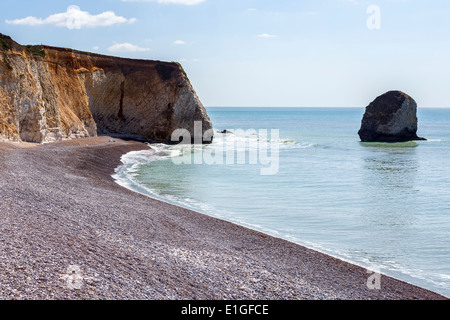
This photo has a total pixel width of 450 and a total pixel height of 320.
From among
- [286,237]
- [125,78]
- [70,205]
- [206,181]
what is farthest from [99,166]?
[125,78]

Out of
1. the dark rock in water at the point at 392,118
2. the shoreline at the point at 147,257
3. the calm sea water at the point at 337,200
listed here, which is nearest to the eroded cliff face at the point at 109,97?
the calm sea water at the point at 337,200

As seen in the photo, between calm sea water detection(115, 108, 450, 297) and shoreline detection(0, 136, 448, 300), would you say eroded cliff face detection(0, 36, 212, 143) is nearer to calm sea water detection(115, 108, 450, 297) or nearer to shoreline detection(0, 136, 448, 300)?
calm sea water detection(115, 108, 450, 297)

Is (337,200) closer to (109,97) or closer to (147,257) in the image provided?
(147,257)

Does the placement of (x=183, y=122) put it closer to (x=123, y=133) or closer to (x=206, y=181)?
(x=123, y=133)

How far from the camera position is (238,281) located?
29.6ft

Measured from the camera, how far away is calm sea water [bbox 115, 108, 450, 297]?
41.4ft

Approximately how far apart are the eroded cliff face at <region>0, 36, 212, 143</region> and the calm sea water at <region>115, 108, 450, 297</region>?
7471 mm

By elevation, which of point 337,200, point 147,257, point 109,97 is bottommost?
Answer: point 337,200

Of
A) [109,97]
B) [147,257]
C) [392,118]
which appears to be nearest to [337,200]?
[147,257]

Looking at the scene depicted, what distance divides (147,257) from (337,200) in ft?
39.8

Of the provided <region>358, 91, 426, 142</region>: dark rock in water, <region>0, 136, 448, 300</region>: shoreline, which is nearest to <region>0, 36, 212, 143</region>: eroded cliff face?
<region>0, 136, 448, 300</region>: shoreline

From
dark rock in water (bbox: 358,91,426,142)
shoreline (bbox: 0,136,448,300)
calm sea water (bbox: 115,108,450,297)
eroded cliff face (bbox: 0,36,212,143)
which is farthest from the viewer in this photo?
dark rock in water (bbox: 358,91,426,142)

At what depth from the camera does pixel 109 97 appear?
49.5 metres
